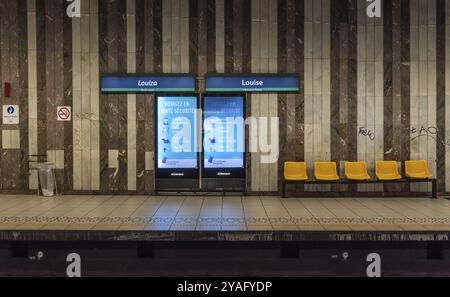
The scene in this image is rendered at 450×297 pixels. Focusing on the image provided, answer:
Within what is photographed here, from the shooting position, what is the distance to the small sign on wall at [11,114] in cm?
945

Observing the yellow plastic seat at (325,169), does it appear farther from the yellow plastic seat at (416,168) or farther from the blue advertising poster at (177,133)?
the blue advertising poster at (177,133)

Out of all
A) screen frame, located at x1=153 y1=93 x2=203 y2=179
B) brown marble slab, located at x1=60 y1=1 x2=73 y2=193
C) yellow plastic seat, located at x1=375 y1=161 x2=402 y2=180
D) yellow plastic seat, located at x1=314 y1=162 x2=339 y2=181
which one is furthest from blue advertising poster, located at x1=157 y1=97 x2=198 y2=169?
yellow plastic seat, located at x1=375 y1=161 x2=402 y2=180

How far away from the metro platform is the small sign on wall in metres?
1.55

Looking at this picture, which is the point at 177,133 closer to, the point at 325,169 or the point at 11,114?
the point at 325,169

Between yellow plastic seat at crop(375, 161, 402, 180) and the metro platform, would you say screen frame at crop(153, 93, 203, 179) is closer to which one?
the metro platform

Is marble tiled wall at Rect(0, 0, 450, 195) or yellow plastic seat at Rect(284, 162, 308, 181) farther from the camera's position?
marble tiled wall at Rect(0, 0, 450, 195)

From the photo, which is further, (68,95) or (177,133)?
(177,133)

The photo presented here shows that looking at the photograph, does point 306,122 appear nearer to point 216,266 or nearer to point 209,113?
point 209,113

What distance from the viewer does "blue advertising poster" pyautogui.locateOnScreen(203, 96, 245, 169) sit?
9.59 meters

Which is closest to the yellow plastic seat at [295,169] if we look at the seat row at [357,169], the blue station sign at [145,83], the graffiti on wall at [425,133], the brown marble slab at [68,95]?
the seat row at [357,169]

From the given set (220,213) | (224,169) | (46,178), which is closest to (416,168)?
(224,169)

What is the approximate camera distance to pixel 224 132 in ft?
31.6

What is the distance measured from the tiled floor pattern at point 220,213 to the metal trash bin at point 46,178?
38 centimetres

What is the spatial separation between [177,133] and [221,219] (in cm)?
335
